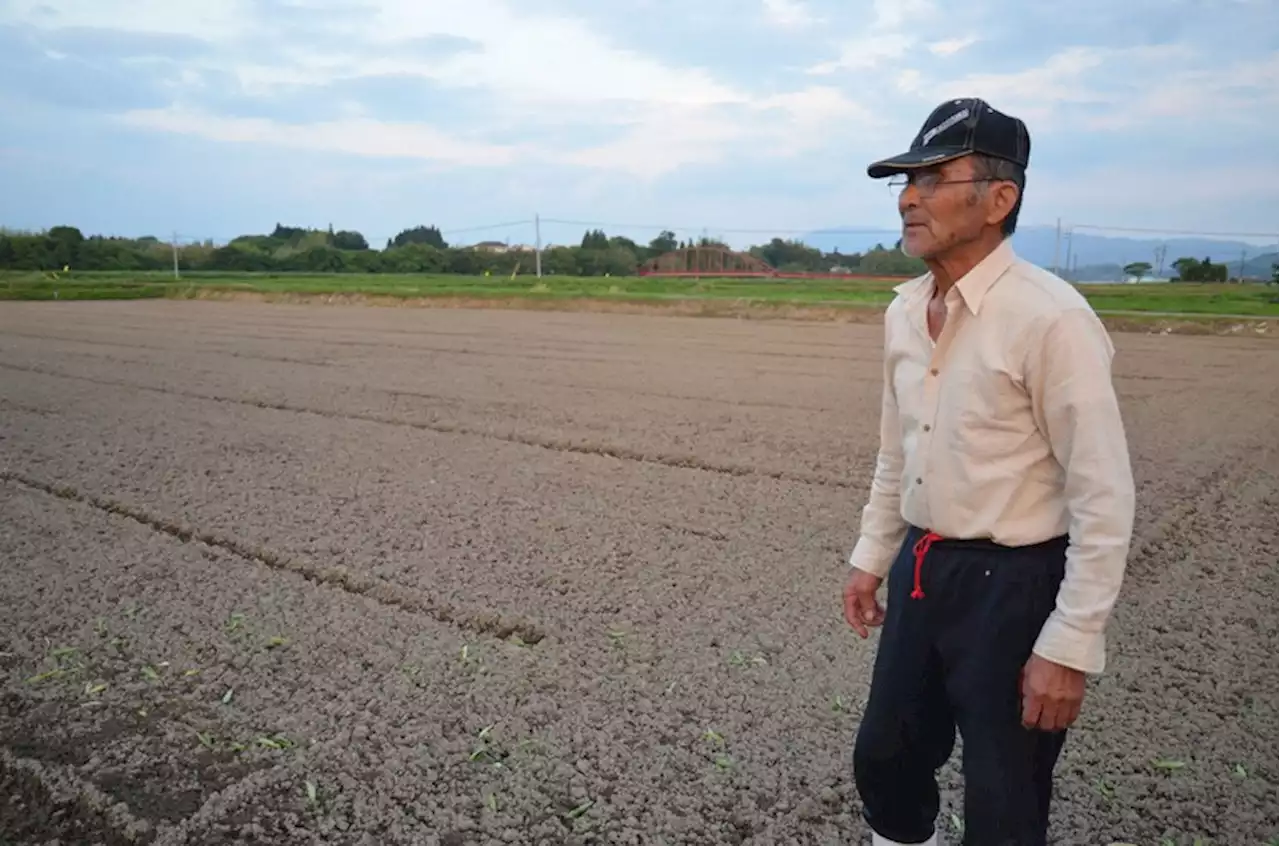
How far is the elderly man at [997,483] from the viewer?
155cm

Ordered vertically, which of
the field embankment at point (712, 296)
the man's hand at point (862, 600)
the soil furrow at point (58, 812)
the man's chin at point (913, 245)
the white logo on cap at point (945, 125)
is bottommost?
the soil furrow at point (58, 812)

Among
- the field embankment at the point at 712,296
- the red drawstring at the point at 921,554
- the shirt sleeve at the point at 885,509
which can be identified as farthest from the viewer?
the field embankment at the point at 712,296

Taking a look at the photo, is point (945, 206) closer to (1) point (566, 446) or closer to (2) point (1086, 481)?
(2) point (1086, 481)

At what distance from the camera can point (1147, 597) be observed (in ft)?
12.8

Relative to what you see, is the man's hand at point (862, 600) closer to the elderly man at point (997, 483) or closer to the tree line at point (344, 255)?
the elderly man at point (997, 483)

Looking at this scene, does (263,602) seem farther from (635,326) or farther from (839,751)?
(635,326)

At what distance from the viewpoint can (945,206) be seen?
65.7 inches

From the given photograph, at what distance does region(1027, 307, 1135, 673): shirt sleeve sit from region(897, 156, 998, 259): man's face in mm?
232

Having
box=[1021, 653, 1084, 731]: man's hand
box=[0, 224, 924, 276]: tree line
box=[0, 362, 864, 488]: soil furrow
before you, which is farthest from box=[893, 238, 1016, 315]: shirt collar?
box=[0, 224, 924, 276]: tree line

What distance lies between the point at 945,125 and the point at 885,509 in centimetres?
81

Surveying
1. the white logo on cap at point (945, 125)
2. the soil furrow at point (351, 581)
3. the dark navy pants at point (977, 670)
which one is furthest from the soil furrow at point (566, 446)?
the white logo on cap at point (945, 125)

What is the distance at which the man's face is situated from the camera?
5.42 ft

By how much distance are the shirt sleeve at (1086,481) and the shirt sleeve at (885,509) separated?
453 millimetres

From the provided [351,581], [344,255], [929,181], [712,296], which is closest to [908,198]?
[929,181]
